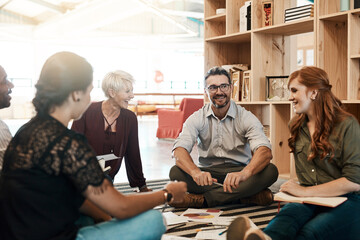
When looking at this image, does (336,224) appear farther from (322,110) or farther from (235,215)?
(235,215)

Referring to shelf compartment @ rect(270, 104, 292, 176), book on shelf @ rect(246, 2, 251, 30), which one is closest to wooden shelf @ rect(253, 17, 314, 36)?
Result: book on shelf @ rect(246, 2, 251, 30)

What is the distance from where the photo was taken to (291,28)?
3764 millimetres

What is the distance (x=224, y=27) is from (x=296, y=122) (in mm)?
2632

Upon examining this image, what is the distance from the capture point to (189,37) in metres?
15.7

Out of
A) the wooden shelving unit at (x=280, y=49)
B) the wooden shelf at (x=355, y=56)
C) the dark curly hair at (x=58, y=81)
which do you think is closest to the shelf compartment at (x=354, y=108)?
the wooden shelving unit at (x=280, y=49)

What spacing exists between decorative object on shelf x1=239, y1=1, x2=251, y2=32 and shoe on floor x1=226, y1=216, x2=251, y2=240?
2645 mm

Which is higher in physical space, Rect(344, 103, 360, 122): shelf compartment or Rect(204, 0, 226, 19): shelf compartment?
Rect(204, 0, 226, 19): shelf compartment

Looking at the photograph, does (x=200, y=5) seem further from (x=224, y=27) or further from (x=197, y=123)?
(x=197, y=123)

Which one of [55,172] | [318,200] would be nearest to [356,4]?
[318,200]

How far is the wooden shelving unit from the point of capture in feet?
10.3

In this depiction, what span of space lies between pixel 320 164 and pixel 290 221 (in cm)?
Answer: 37

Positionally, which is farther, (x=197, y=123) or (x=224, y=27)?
(x=224, y=27)

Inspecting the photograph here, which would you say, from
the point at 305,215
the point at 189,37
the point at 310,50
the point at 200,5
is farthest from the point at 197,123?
the point at 189,37

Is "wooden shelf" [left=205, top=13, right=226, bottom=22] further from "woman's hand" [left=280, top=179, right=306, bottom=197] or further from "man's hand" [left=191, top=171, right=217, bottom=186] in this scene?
"woman's hand" [left=280, top=179, right=306, bottom=197]
